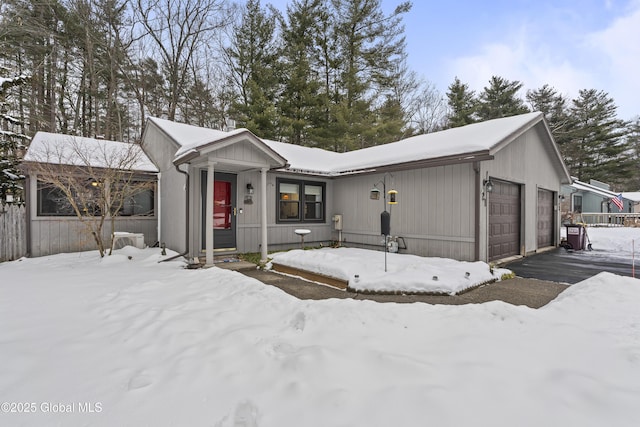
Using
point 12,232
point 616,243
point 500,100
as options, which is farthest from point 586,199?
point 12,232

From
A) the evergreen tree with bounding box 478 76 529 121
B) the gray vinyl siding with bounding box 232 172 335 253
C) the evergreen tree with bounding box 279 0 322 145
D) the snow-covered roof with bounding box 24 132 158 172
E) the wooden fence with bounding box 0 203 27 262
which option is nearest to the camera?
the wooden fence with bounding box 0 203 27 262

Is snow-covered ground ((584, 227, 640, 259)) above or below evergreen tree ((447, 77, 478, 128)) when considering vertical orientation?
below

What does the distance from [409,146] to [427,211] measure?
98.8 inches

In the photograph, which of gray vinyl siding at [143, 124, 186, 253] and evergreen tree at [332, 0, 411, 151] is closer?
gray vinyl siding at [143, 124, 186, 253]

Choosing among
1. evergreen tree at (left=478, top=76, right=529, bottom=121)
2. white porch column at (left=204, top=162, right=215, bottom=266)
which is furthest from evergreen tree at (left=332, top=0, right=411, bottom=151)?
white porch column at (left=204, top=162, right=215, bottom=266)

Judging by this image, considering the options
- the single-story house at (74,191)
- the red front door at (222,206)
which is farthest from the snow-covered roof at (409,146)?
the single-story house at (74,191)

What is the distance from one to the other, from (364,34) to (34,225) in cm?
1714

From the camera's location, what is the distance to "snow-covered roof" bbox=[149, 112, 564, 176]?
6.43 meters

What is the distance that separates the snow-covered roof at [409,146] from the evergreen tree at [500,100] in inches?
667

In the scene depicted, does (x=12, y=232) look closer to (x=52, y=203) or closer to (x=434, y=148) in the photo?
(x=52, y=203)

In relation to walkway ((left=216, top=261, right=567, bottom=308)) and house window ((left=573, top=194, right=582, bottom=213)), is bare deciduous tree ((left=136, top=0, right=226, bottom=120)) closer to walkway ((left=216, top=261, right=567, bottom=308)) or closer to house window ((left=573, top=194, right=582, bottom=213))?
walkway ((left=216, top=261, right=567, bottom=308))

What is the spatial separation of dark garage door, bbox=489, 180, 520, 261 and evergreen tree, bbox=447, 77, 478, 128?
52.2 ft

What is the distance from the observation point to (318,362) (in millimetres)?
2400

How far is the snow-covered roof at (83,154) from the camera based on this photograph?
7627 mm
